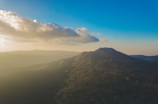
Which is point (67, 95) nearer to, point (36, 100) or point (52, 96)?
point (52, 96)

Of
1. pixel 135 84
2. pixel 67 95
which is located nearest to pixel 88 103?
pixel 67 95

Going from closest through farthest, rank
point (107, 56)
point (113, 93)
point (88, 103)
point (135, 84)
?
1. point (88, 103)
2. point (113, 93)
3. point (135, 84)
4. point (107, 56)

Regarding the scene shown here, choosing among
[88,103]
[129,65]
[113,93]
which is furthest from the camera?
A: [129,65]

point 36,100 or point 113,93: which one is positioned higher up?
point 113,93

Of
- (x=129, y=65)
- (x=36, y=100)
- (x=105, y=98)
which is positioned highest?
(x=129, y=65)

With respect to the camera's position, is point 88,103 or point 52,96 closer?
point 88,103

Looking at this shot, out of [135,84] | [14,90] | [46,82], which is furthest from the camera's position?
[46,82]

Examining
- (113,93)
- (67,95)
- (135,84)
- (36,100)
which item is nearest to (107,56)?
(135,84)

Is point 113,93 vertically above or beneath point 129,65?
beneath

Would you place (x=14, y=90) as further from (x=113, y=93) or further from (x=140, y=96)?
(x=140, y=96)
